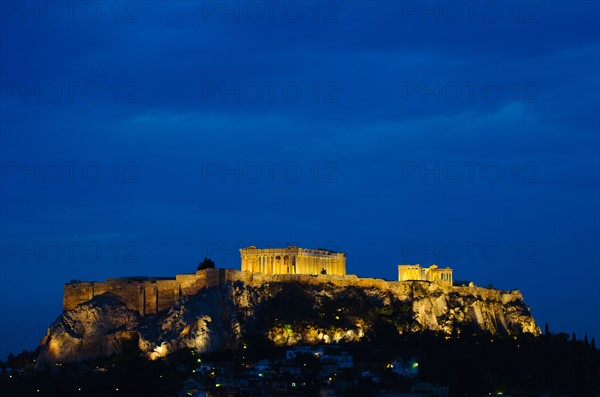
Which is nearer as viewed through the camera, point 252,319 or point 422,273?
point 252,319

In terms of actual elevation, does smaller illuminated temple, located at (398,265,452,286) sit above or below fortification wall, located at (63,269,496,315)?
above

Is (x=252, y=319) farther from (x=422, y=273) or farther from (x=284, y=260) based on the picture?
(x=422, y=273)

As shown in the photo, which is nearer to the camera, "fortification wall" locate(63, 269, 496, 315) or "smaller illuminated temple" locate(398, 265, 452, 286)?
"fortification wall" locate(63, 269, 496, 315)

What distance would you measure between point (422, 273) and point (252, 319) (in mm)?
27455

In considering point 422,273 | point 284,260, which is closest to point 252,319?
point 284,260

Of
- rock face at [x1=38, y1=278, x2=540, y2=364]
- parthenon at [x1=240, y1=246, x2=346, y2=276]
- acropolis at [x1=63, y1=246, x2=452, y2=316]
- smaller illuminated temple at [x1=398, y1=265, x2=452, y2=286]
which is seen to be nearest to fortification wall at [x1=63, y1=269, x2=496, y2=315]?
acropolis at [x1=63, y1=246, x2=452, y2=316]

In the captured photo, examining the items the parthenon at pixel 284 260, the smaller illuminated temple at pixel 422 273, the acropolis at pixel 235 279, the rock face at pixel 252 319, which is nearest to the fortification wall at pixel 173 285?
the acropolis at pixel 235 279

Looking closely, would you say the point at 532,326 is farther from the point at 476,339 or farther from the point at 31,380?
the point at 31,380

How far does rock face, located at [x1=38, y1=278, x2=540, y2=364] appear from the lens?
314ft

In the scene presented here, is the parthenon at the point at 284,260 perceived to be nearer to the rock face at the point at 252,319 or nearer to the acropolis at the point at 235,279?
the acropolis at the point at 235,279

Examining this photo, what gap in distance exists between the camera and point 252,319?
3848 inches

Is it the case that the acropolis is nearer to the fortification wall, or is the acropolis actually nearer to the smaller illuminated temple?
the fortification wall

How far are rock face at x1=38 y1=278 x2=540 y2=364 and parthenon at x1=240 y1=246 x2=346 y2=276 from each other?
3939 mm

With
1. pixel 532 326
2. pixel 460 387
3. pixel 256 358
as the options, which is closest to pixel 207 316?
pixel 256 358
